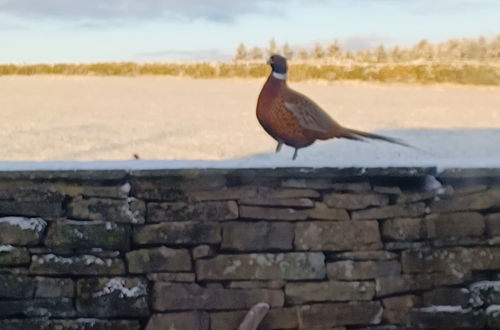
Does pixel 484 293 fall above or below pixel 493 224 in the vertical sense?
below

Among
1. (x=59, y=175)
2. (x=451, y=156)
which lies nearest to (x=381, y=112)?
(x=451, y=156)

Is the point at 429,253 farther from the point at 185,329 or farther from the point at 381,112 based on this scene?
the point at 381,112

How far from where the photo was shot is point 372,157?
4488 mm

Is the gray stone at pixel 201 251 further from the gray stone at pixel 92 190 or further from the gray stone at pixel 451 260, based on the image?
the gray stone at pixel 451 260

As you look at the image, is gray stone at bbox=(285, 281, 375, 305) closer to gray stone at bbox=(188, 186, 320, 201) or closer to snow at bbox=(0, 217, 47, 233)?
gray stone at bbox=(188, 186, 320, 201)

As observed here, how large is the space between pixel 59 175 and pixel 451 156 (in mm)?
2243

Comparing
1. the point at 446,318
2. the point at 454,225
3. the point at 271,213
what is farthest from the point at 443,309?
the point at 271,213

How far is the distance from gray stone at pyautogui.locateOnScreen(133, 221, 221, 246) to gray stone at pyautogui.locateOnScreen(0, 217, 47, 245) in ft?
1.50

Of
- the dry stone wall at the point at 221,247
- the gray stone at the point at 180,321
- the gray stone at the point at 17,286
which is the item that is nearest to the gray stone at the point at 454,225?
the dry stone wall at the point at 221,247

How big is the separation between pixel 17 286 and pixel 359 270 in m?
1.65

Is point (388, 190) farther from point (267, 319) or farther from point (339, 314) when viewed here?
point (267, 319)

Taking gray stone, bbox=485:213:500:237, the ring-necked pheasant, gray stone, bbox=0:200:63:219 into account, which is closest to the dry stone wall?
gray stone, bbox=0:200:63:219

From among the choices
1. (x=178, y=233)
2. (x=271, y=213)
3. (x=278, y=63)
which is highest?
(x=278, y=63)

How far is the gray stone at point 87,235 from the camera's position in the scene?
3770mm
